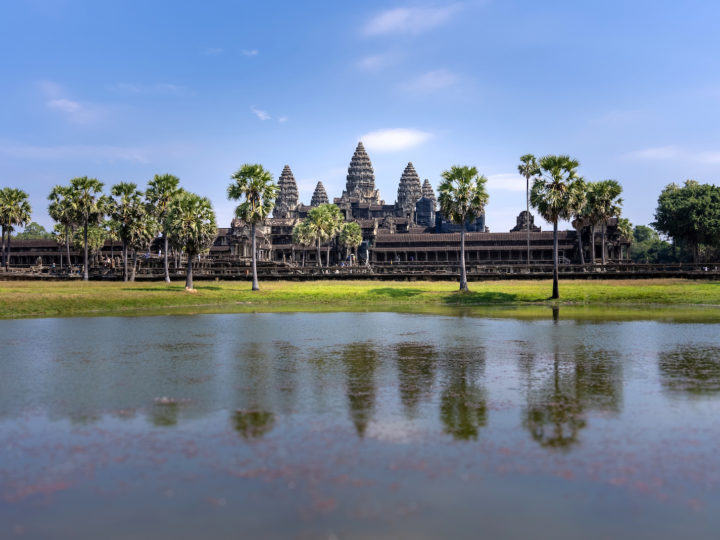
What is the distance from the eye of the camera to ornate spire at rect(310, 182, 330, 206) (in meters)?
182

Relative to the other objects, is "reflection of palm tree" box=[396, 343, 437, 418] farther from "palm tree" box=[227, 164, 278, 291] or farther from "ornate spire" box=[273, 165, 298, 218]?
"ornate spire" box=[273, 165, 298, 218]

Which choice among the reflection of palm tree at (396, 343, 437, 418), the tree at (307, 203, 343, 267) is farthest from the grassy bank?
the tree at (307, 203, 343, 267)

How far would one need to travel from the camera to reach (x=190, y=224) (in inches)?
2437

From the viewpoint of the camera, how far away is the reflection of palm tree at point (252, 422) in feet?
35.9

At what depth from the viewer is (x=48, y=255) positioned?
120 meters

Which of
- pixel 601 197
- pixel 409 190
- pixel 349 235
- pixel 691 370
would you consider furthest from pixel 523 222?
pixel 691 370

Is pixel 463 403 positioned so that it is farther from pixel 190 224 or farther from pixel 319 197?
pixel 319 197

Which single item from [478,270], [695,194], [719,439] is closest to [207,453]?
[719,439]

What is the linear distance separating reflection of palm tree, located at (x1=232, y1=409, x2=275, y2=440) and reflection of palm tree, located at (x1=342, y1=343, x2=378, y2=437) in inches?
67.9

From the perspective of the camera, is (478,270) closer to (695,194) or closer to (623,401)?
(695,194)

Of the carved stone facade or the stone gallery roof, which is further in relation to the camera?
the stone gallery roof

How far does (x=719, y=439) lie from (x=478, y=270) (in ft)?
209

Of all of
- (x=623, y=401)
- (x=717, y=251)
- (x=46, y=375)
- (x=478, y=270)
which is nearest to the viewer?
(x=623, y=401)

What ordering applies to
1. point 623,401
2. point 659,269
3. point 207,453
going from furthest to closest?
point 659,269 → point 623,401 → point 207,453
